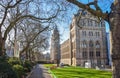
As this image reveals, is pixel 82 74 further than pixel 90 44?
No

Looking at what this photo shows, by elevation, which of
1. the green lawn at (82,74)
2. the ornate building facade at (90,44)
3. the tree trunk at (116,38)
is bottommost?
the green lawn at (82,74)

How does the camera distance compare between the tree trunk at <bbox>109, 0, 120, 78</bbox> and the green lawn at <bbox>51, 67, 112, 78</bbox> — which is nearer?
the tree trunk at <bbox>109, 0, 120, 78</bbox>

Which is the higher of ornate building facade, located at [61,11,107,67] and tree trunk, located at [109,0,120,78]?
ornate building facade, located at [61,11,107,67]

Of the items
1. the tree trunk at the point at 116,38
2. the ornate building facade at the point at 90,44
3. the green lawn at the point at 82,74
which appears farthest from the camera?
the ornate building facade at the point at 90,44

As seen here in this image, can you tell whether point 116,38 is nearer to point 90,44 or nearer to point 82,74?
point 82,74

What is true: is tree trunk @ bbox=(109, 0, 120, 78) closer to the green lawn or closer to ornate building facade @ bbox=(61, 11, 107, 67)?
the green lawn

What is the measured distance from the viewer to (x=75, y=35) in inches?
3816

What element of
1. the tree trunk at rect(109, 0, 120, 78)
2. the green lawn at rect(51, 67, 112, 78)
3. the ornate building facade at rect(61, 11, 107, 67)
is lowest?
the green lawn at rect(51, 67, 112, 78)

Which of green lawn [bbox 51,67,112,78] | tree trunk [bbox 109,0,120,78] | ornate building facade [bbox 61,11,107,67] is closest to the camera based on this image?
tree trunk [bbox 109,0,120,78]

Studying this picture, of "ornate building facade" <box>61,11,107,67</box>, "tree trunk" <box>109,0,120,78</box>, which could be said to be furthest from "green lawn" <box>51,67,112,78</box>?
"ornate building facade" <box>61,11,107,67</box>

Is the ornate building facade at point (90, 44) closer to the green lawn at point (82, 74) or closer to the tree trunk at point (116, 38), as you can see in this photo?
the green lawn at point (82, 74)

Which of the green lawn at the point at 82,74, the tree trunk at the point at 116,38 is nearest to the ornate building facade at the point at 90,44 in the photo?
the green lawn at the point at 82,74

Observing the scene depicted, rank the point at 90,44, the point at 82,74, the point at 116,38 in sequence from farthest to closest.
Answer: the point at 90,44, the point at 82,74, the point at 116,38

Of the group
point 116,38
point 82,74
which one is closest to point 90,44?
point 82,74
